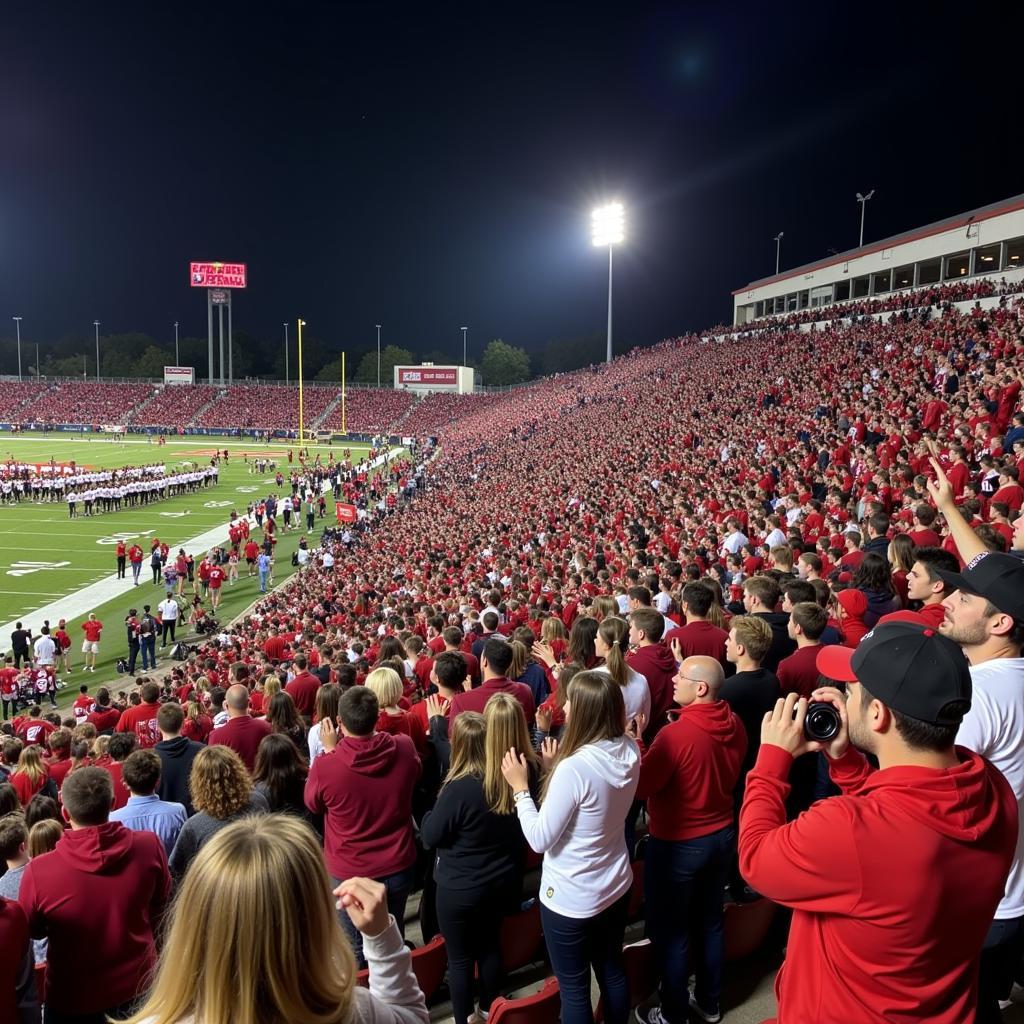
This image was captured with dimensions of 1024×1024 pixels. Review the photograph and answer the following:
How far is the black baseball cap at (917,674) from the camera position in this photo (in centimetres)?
192

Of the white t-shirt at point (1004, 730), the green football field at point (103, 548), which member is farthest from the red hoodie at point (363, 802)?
the green football field at point (103, 548)

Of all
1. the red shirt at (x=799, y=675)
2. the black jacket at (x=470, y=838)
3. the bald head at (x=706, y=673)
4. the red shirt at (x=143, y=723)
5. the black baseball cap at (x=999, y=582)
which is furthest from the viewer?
the red shirt at (x=143, y=723)

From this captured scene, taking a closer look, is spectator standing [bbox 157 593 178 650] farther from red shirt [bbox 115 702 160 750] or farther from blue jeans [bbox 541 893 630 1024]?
blue jeans [bbox 541 893 630 1024]

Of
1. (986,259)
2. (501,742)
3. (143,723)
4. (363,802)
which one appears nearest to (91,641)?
(143,723)

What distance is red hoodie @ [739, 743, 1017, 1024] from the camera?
1876mm

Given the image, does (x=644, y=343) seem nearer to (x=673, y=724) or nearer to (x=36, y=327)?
(x=36, y=327)

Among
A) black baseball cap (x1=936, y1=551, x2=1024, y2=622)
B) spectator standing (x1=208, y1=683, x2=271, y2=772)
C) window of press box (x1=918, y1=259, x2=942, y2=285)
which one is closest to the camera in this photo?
black baseball cap (x1=936, y1=551, x2=1024, y2=622)

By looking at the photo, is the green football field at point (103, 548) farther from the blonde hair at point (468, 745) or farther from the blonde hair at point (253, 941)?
the blonde hair at point (253, 941)

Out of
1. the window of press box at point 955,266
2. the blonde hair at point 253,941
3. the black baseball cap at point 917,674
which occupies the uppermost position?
the window of press box at point 955,266

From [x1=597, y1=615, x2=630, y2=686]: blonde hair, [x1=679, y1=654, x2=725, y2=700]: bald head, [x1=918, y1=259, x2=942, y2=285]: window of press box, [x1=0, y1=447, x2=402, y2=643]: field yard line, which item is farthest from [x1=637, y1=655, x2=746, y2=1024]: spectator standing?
[x1=918, y1=259, x2=942, y2=285]: window of press box

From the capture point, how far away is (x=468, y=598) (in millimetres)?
12984

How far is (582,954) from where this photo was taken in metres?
3.41

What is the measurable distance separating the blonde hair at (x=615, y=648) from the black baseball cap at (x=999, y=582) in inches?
64.0

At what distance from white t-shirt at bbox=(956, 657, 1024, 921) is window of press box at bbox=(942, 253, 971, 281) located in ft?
128
